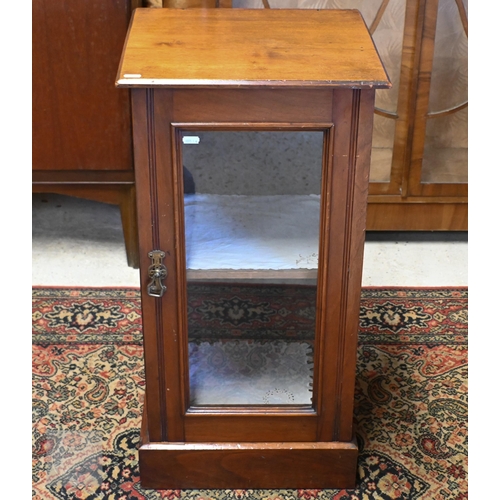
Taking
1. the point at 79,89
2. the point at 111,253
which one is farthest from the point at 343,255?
the point at 111,253

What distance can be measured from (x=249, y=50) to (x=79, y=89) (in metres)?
0.80

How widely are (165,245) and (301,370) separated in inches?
13.6

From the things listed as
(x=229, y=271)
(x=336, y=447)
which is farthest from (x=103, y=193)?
(x=336, y=447)

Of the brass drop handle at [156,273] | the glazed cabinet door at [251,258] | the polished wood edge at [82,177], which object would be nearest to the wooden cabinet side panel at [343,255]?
the glazed cabinet door at [251,258]

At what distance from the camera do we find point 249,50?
44.9 inches

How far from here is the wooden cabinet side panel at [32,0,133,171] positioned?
1733 mm

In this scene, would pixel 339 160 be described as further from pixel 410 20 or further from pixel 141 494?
pixel 410 20

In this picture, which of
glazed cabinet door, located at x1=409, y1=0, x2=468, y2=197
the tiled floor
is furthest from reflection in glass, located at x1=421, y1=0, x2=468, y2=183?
the tiled floor

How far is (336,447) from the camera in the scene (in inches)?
51.6

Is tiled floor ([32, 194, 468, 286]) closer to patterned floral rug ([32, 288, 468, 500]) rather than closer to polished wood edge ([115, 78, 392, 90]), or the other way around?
patterned floral rug ([32, 288, 468, 500])

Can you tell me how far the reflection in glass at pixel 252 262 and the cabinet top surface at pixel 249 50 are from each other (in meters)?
0.09

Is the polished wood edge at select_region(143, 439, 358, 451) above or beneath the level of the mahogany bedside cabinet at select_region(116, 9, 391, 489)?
beneath

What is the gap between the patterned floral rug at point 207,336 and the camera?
1343mm

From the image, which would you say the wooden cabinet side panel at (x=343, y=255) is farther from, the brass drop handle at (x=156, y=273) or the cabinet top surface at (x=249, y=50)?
the brass drop handle at (x=156, y=273)
